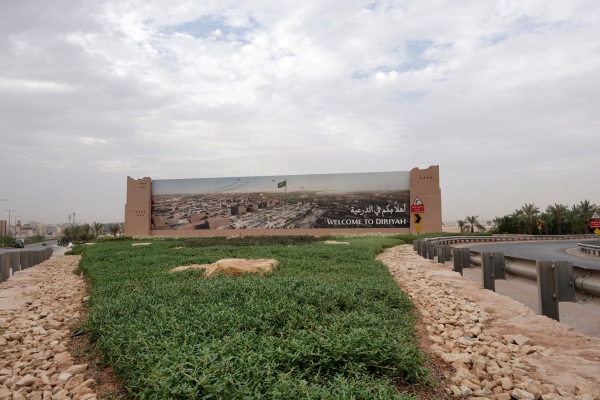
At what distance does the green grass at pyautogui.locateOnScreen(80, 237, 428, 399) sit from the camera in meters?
3.24

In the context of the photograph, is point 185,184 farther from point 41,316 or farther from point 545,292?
point 545,292

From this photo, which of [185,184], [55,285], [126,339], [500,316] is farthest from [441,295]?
[185,184]

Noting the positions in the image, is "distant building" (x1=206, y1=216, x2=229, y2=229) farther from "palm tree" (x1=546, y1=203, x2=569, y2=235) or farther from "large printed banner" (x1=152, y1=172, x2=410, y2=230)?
"palm tree" (x1=546, y1=203, x2=569, y2=235)

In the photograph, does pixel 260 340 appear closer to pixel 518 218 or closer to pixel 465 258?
pixel 465 258

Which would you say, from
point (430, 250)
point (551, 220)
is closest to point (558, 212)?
point (551, 220)

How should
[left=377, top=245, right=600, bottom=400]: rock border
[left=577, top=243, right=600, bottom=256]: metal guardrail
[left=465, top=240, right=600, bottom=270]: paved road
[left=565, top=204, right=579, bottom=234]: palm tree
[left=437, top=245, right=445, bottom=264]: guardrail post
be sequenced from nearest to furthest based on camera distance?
[left=377, top=245, right=600, bottom=400]: rock border, [left=437, top=245, right=445, bottom=264]: guardrail post, [left=465, top=240, right=600, bottom=270]: paved road, [left=577, top=243, right=600, bottom=256]: metal guardrail, [left=565, top=204, right=579, bottom=234]: palm tree

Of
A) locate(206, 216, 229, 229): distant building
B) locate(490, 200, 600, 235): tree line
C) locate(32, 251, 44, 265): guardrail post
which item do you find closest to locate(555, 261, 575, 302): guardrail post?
locate(32, 251, 44, 265): guardrail post

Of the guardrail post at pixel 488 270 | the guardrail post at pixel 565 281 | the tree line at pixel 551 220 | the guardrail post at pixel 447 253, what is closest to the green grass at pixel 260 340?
the guardrail post at pixel 488 270

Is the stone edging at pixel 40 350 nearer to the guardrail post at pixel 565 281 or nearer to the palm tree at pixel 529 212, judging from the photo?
the guardrail post at pixel 565 281

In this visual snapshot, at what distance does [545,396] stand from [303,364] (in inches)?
79.6

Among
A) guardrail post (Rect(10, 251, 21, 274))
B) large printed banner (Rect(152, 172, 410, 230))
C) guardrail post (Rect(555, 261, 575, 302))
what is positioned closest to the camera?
guardrail post (Rect(555, 261, 575, 302))

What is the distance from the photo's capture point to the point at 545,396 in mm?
3465

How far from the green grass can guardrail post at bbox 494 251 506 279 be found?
179cm

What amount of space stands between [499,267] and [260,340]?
4853 millimetres
